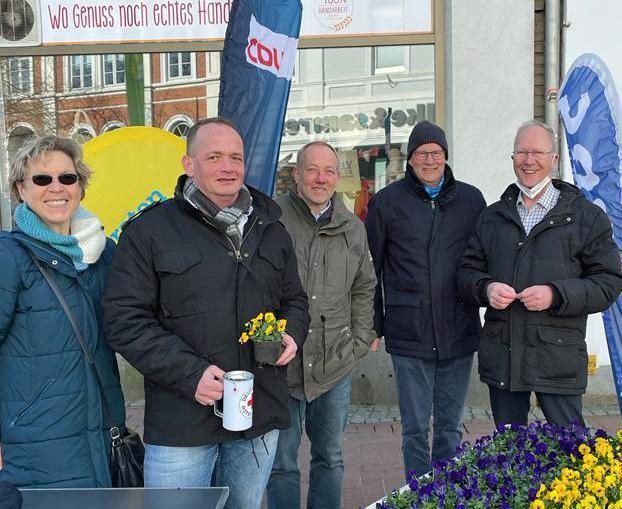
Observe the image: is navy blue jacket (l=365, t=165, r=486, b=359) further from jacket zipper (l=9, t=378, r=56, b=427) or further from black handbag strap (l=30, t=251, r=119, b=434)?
jacket zipper (l=9, t=378, r=56, b=427)

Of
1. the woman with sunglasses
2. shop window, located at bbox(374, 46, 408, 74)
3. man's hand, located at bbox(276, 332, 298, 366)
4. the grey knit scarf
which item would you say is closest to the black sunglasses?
the woman with sunglasses

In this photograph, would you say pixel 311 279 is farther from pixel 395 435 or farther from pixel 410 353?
pixel 395 435

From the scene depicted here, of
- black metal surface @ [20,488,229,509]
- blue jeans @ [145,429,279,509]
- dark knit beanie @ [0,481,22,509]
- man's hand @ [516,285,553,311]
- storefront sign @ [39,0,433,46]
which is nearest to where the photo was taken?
dark knit beanie @ [0,481,22,509]

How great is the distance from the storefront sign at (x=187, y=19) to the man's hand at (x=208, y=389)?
456cm

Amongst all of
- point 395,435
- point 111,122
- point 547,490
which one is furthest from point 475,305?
point 111,122

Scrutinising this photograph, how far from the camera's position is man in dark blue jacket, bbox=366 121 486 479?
3.74 metres

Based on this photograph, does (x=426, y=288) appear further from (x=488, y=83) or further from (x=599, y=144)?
(x=488, y=83)

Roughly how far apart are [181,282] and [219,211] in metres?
0.31

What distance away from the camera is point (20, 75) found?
21.4 ft

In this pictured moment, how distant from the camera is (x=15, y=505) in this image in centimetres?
192

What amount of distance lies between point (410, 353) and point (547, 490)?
150 cm

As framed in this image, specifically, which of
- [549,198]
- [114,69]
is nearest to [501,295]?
[549,198]

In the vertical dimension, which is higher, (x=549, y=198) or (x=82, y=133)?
(x=82, y=133)

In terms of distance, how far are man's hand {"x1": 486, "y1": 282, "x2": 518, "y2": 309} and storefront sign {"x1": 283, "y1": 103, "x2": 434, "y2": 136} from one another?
11.2ft
